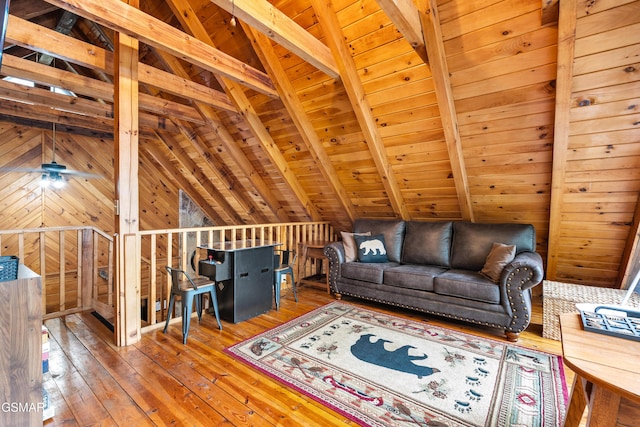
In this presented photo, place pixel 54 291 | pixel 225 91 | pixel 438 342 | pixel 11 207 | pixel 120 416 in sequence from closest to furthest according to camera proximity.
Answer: pixel 120 416 → pixel 438 342 → pixel 225 91 → pixel 11 207 → pixel 54 291

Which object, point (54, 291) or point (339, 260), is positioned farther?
point (54, 291)

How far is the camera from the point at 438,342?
2.61m

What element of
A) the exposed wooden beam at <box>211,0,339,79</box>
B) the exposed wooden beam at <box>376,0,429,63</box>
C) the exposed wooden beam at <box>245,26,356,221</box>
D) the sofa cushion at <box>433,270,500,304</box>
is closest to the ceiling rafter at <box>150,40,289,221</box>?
the exposed wooden beam at <box>245,26,356,221</box>

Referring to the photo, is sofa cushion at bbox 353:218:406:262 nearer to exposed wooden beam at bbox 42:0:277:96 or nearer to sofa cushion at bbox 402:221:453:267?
sofa cushion at bbox 402:221:453:267

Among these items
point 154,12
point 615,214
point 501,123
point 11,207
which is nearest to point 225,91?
point 154,12

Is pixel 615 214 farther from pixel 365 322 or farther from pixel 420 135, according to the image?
pixel 365 322

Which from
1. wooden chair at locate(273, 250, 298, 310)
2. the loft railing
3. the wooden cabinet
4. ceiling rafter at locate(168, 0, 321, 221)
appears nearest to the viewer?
the wooden cabinet

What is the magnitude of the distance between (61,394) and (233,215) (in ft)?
13.9

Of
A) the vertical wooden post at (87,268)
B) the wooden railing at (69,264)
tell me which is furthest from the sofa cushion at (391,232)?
the vertical wooden post at (87,268)

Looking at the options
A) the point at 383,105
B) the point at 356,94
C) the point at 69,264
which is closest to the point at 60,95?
the point at 69,264

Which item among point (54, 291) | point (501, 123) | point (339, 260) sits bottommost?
point (54, 291)

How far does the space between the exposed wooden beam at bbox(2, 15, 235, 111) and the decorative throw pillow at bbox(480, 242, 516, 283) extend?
3.40 meters

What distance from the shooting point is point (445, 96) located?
2523 mm

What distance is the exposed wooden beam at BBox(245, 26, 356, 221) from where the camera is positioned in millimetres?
3000
